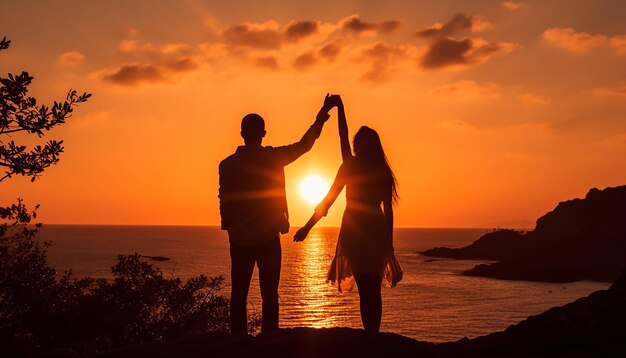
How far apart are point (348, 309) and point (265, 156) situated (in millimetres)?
72459

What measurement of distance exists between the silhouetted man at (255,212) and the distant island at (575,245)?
110202 millimetres

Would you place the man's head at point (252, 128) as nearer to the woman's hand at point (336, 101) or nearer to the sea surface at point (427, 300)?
the woman's hand at point (336, 101)

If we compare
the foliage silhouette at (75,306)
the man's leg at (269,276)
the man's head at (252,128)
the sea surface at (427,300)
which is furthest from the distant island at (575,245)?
the man's head at (252,128)

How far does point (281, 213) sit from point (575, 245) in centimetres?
13006

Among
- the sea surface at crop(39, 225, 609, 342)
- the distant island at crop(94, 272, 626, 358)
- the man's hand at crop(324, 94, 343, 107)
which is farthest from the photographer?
the sea surface at crop(39, 225, 609, 342)

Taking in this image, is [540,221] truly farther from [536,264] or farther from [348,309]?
[348,309]

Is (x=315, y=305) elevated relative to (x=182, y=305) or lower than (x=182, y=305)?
lower

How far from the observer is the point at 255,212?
6516 millimetres

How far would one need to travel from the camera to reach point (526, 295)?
89375 mm

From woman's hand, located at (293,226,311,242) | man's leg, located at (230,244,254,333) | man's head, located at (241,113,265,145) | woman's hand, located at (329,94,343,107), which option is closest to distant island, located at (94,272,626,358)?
man's leg, located at (230,244,254,333)

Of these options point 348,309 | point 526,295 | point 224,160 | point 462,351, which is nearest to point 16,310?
point 224,160

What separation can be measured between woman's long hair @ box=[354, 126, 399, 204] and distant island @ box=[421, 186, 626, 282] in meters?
110

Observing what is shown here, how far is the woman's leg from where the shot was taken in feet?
22.1

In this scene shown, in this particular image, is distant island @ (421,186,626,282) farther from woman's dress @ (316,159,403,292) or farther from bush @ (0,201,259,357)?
woman's dress @ (316,159,403,292)
